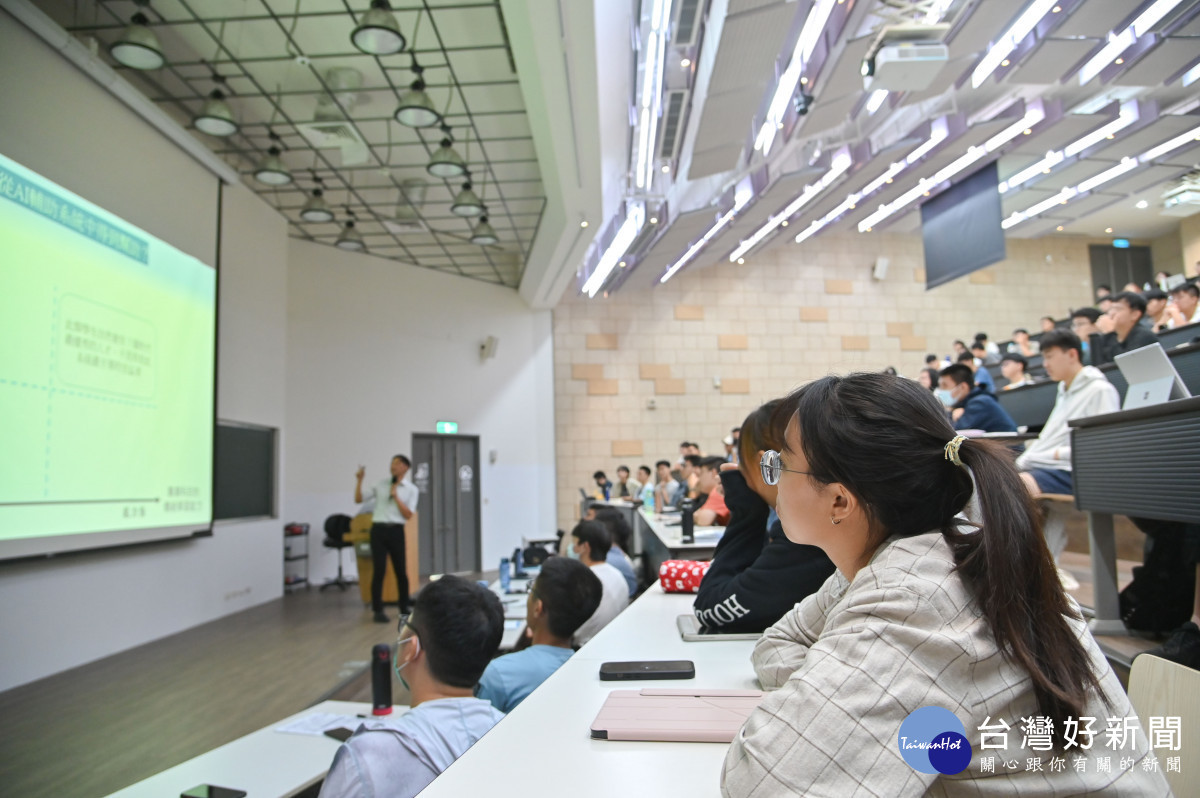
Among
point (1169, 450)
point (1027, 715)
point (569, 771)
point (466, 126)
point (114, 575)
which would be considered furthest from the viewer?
point (466, 126)

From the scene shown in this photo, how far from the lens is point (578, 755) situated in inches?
37.3

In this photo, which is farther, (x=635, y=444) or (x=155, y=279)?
(x=635, y=444)

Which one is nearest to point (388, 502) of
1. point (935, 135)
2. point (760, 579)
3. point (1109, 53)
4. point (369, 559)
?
point (369, 559)

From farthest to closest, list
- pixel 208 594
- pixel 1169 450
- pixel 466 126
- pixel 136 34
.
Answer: pixel 466 126
pixel 208 594
pixel 136 34
pixel 1169 450

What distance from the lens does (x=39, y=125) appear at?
14.8ft

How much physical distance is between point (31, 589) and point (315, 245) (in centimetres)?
609

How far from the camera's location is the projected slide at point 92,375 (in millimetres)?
3953

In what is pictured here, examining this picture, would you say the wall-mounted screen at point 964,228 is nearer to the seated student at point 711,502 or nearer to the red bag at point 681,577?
the seated student at point 711,502

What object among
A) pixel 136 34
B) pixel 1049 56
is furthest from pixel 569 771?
pixel 1049 56

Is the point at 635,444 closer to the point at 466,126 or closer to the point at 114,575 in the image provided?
the point at 466,126

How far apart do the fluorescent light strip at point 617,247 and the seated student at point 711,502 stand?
3799 millimetres

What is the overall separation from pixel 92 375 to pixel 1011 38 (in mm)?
7495

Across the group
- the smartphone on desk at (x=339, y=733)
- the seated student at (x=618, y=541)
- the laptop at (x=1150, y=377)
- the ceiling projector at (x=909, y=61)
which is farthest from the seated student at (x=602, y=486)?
the smartphone on desk at (x=339, y=733)

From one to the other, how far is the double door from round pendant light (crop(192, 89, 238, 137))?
5346 millimetres
